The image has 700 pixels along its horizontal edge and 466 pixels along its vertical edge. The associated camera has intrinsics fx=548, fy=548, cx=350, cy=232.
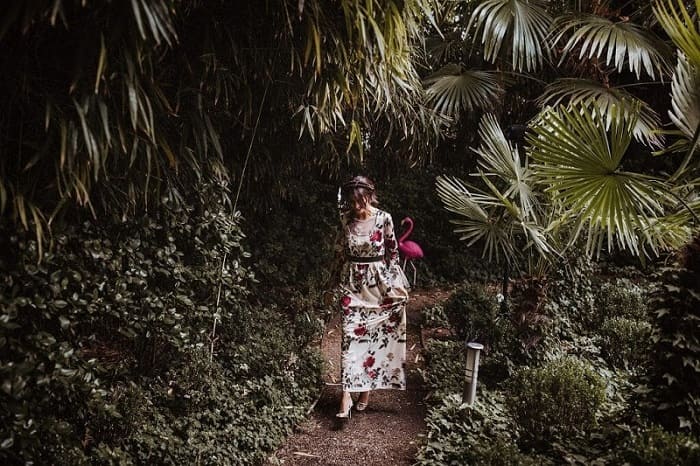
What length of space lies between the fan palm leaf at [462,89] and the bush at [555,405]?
2.47 metres

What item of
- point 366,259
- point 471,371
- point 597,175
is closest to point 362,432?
point 471,371

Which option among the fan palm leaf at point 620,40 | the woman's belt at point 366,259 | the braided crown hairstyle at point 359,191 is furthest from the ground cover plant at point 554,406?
the fan palm leaf at point 620,40

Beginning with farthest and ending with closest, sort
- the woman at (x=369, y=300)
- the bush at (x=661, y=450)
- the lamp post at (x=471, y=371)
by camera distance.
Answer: the woman at (x=369, y=300) → the lamp post at (x=471, y=371) → the bush at (x=661, y=450)

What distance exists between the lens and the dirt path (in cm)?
328

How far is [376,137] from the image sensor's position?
5.72 m

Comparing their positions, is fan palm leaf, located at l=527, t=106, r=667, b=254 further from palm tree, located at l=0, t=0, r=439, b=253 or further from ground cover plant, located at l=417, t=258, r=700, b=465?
palm tree, located at l=0, t=0, r=439, b=253

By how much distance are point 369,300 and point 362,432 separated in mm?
861

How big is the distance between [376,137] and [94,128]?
12.8 feet

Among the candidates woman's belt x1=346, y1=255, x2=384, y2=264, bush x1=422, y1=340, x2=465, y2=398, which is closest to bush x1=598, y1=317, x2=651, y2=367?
bush x1=422, y1=340, x2=465, y2=398

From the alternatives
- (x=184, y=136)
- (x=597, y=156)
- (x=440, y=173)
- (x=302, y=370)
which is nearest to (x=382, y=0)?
(x=184, y=136)

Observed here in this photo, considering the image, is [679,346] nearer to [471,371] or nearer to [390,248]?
[471,371]

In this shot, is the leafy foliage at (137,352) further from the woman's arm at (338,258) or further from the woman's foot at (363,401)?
the woman's arm at (338,258)

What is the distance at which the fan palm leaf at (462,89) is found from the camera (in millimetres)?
4844

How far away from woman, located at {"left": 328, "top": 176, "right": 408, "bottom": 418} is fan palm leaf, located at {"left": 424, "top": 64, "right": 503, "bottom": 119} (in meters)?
1.60
